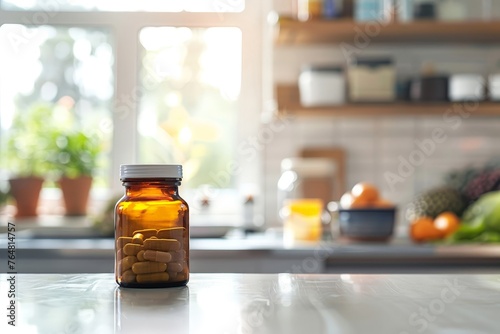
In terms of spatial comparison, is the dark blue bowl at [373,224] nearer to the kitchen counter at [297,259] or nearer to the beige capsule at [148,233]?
the kitchen counter at [297,259]

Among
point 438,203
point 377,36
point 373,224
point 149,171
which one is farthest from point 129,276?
point 377,36

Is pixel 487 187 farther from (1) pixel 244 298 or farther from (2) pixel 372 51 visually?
(1) pixel 244 298

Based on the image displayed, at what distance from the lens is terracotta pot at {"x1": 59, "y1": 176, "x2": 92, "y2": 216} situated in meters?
3.03

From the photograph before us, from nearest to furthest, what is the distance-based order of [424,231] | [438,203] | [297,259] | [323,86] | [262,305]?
[262,305]
[297,259]
[424,231]
[438,203]
[323,86]

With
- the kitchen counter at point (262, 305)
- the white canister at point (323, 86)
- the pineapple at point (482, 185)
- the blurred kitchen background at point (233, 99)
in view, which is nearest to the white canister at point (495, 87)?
the blurred kitchen background at point (233, 99)

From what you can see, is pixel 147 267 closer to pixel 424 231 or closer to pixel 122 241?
pixel 122 241

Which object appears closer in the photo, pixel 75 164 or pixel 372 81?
pixel 372 81

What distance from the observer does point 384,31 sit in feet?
9.30

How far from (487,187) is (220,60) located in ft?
3.84

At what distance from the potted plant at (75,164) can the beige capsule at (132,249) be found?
221cm

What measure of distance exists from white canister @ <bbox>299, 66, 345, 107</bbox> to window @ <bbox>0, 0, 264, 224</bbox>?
35 centimetres

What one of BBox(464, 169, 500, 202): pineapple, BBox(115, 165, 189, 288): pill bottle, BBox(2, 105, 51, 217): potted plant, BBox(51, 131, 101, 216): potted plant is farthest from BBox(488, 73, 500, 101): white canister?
BBox(115, 165, 189, 288): pill bottle

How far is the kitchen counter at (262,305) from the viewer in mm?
632

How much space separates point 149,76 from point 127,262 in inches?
91.8
